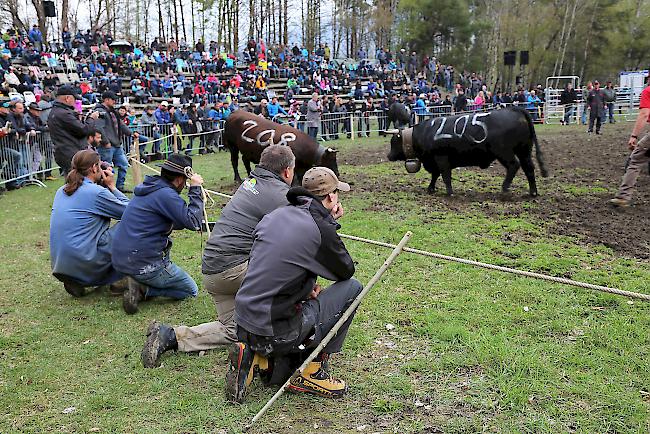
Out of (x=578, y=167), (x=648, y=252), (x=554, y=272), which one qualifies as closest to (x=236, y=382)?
(x=554, y=272)

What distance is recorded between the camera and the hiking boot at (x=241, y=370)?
360 cm

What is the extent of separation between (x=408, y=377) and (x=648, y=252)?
4.04 m

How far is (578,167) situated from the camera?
40.0 feet

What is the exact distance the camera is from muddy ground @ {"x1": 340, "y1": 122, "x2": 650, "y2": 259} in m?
7.21

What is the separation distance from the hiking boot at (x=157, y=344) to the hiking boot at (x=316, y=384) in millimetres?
1114

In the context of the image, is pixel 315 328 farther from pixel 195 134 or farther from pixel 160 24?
pixel 160 24

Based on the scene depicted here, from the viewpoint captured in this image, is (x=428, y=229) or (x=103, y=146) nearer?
(x=428, y=229)

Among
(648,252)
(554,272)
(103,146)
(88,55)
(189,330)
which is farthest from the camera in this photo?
(88,55)

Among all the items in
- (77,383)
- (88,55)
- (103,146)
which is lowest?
(77,383)

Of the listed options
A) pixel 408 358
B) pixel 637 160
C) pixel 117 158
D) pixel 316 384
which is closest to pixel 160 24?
pixel 117 158

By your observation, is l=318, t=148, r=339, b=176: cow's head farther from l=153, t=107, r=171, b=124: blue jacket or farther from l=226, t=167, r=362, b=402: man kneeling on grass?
l=153, t=107, r=171, b=124: blue jacket

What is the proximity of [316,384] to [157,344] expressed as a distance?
133cm

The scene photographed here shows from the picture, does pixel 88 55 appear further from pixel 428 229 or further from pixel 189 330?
pixel 189 330

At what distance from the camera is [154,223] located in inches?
196
